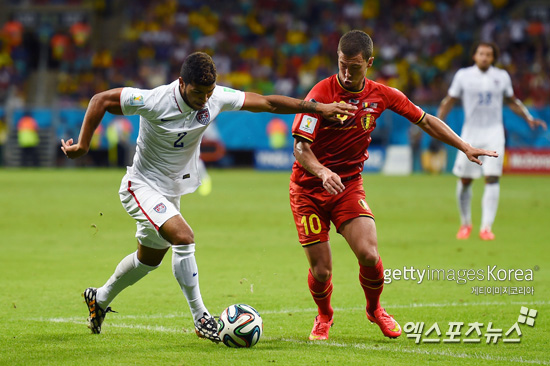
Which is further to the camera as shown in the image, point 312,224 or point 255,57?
point 255,57

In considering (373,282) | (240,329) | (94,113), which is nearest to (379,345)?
(373,282)

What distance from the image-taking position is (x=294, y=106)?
19.6ft

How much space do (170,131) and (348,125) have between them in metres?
1.39

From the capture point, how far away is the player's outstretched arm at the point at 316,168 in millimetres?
5762

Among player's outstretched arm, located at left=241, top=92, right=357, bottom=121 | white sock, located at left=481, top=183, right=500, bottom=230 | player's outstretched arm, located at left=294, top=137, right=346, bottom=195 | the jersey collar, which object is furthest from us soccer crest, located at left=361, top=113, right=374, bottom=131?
white sock, located at left=481, top=183, right=500, bottom=230

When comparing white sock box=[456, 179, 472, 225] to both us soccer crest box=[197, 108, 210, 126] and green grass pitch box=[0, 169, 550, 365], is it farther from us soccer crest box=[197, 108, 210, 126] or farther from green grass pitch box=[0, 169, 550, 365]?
us soccer crest box=[197, 108, 210, 126]

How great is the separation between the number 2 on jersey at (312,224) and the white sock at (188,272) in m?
0.94

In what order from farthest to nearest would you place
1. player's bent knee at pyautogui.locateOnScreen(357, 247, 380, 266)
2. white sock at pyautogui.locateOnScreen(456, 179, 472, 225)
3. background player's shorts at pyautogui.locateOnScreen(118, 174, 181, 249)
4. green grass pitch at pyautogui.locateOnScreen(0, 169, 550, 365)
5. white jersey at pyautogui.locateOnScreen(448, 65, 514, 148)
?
white sock at pyautogui.locateOnScreen(456, 179, 472, 225) < white jersey at pyautogui.locateOnScreen(448, 65, 514, 148) < player's bent knee at pyautogui.locateOnScreen(357, 247, 380, 266) < background player's shorts at pyautogui.locateOnScreen(118, 174, 181, 249) < green grass pitch at pyautogui.locateOnScreen(0, 169, 550, 365)

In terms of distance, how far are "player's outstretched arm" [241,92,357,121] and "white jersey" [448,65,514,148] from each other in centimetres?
648

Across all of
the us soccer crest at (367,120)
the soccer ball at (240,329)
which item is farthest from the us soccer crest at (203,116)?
the soccer ball at (240,329)

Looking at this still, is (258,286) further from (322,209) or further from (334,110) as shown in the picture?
(334,110)

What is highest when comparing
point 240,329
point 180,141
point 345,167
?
point 180,141

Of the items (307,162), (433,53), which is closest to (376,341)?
(307,162)

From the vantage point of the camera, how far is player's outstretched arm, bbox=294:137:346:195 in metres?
5.76
